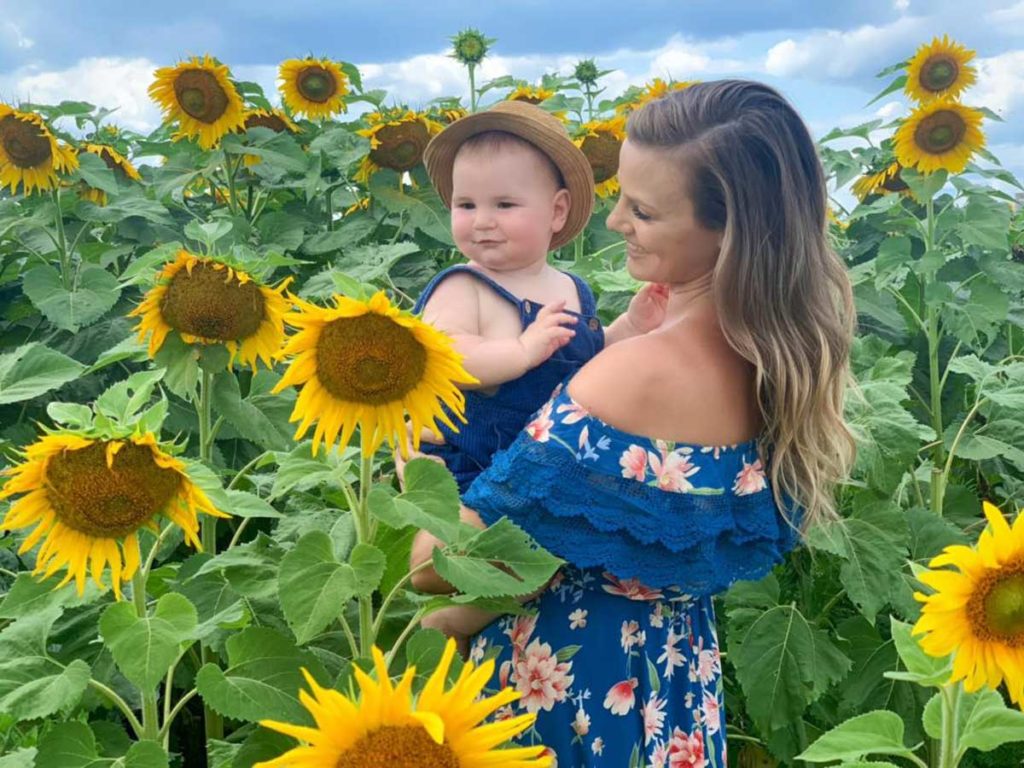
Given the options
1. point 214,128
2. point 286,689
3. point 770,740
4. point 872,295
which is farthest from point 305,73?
point 286,689

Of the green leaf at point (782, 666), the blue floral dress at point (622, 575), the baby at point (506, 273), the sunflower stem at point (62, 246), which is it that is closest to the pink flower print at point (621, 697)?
the blue floral dress at point (622, 575)

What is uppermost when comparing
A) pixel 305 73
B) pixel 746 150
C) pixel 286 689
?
pixel 305 73

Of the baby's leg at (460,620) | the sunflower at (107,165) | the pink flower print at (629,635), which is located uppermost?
the sunflower at (107,165)

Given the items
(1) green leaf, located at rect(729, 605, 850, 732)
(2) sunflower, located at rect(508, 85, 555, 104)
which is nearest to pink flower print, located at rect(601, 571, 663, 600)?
(1) green leaf, located at rect(729, 605, 850, 732)

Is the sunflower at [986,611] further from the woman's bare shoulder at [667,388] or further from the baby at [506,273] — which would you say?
the baby at [506,273]

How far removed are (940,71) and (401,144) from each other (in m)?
1.75

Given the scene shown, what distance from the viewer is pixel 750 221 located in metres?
1.59

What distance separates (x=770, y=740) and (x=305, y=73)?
3108 millimetres

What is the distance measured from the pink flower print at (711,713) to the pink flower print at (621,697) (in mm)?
168

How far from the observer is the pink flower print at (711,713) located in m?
1.82

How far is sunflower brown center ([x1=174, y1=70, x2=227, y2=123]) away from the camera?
3969mm

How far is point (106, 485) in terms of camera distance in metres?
1.36

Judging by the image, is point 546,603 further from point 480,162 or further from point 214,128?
point 214,128

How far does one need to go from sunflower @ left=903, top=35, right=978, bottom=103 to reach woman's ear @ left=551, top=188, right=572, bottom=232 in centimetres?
243
